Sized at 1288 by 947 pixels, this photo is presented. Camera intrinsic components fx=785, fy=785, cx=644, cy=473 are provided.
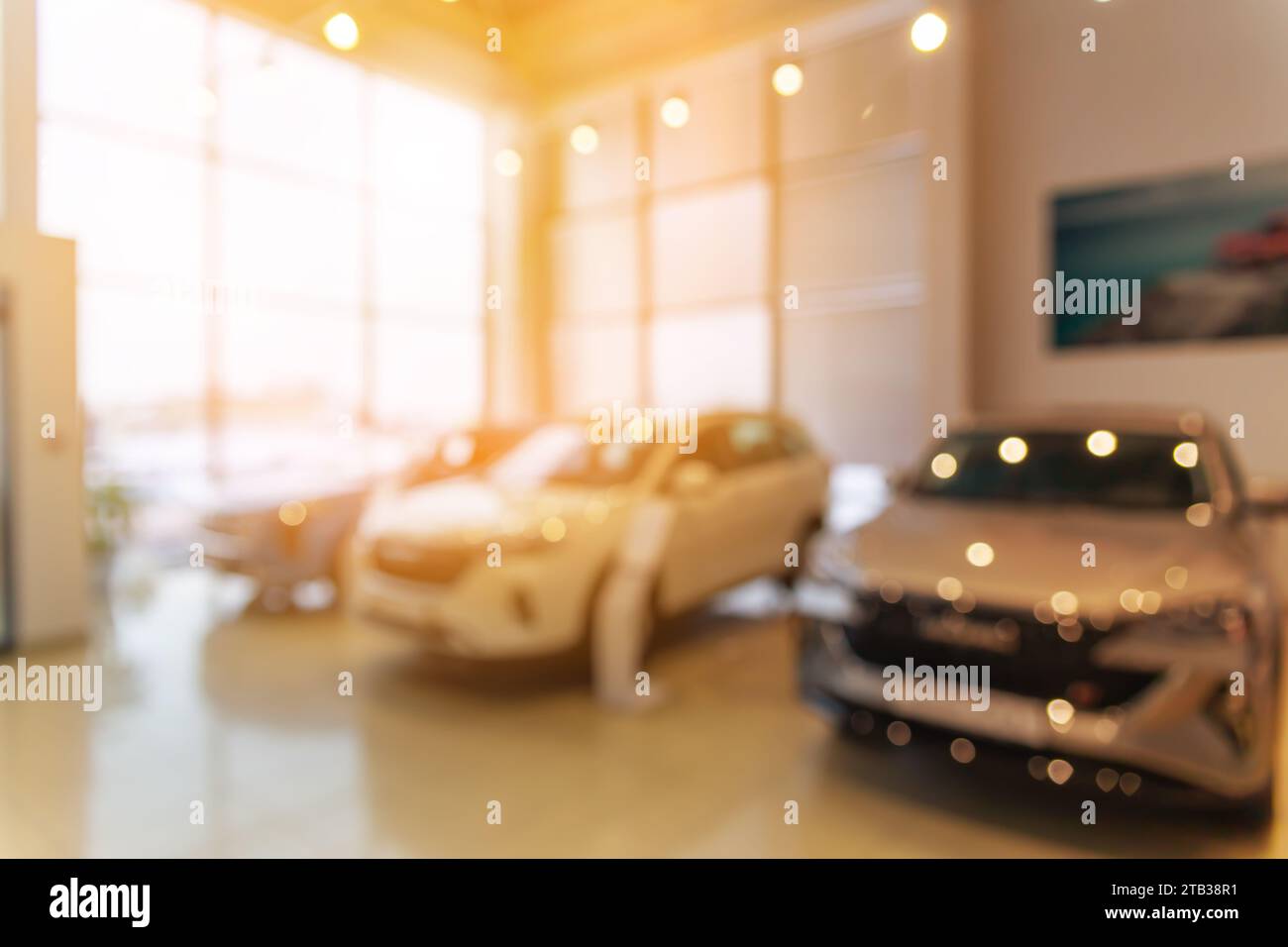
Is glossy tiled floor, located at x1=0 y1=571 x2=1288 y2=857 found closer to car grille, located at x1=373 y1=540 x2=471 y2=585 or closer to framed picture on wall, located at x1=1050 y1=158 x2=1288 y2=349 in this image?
car grille, located at x1=373 y1=540 x2=471 y2=585

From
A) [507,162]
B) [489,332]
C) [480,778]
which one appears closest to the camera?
[480,778]

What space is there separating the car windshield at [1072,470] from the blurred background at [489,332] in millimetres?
1008

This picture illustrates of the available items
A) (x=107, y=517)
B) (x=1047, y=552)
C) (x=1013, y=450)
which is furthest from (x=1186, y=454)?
(x=107, y=517)

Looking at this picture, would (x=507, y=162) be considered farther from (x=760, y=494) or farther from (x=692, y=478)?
(x=692, y=478)

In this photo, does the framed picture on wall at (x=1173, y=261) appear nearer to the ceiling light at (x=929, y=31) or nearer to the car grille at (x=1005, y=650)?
the ceiling light at (x=929, y=31)

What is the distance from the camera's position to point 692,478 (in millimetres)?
3365

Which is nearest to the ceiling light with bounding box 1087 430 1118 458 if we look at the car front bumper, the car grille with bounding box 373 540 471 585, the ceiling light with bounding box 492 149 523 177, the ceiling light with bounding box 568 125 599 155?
the car front bumper

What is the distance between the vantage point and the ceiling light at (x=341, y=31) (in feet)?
7.71

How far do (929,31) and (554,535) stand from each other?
2299 mm

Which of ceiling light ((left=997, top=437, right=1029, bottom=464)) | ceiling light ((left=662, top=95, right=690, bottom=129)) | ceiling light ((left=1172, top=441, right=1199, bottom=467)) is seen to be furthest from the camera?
ceiling light ((left=662, top=95, right=690, bottom=129))

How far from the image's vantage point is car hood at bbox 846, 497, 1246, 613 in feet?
6.81

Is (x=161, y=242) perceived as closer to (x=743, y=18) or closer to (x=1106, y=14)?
(x=743, y=18)

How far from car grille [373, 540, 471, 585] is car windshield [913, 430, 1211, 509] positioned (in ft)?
6.21
